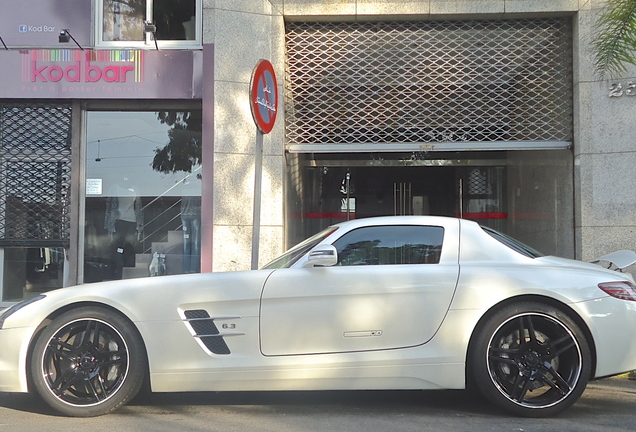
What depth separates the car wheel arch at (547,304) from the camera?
4.46m

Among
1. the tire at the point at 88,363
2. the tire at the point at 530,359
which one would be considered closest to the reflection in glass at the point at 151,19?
the tire at the point at 88,363

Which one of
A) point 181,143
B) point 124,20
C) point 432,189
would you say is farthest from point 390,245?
point 432,189

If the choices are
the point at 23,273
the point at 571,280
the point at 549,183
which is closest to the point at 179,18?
the point at 23,273

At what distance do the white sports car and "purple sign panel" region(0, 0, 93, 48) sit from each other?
5.57 meters

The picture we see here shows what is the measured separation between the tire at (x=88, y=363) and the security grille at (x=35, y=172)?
197 inches

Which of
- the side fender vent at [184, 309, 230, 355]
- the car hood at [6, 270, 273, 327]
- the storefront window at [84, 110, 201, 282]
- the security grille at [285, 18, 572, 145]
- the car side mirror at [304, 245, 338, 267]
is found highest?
the security grille at [285, 18, 572, 145]

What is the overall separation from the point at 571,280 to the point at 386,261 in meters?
1.24

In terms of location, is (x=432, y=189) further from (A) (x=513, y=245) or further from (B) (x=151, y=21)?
(A) (x=513, y=245)

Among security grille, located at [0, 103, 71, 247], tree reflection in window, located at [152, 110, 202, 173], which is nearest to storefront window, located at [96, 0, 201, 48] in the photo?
tree reflection in window, located at [152, 110, 202, 173]

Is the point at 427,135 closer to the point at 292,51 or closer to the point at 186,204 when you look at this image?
the point at 292,51

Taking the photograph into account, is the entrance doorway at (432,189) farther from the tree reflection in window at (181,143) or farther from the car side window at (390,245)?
the car side window at (390,245)

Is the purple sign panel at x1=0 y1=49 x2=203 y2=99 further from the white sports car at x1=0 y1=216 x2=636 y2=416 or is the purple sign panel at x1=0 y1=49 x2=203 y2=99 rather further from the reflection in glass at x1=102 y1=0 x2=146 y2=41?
the white sports car at x1=0 y1=216 x2=636 y2=416

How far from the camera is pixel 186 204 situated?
9391 millimetres

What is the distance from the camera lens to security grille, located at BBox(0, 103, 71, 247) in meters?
9.24
